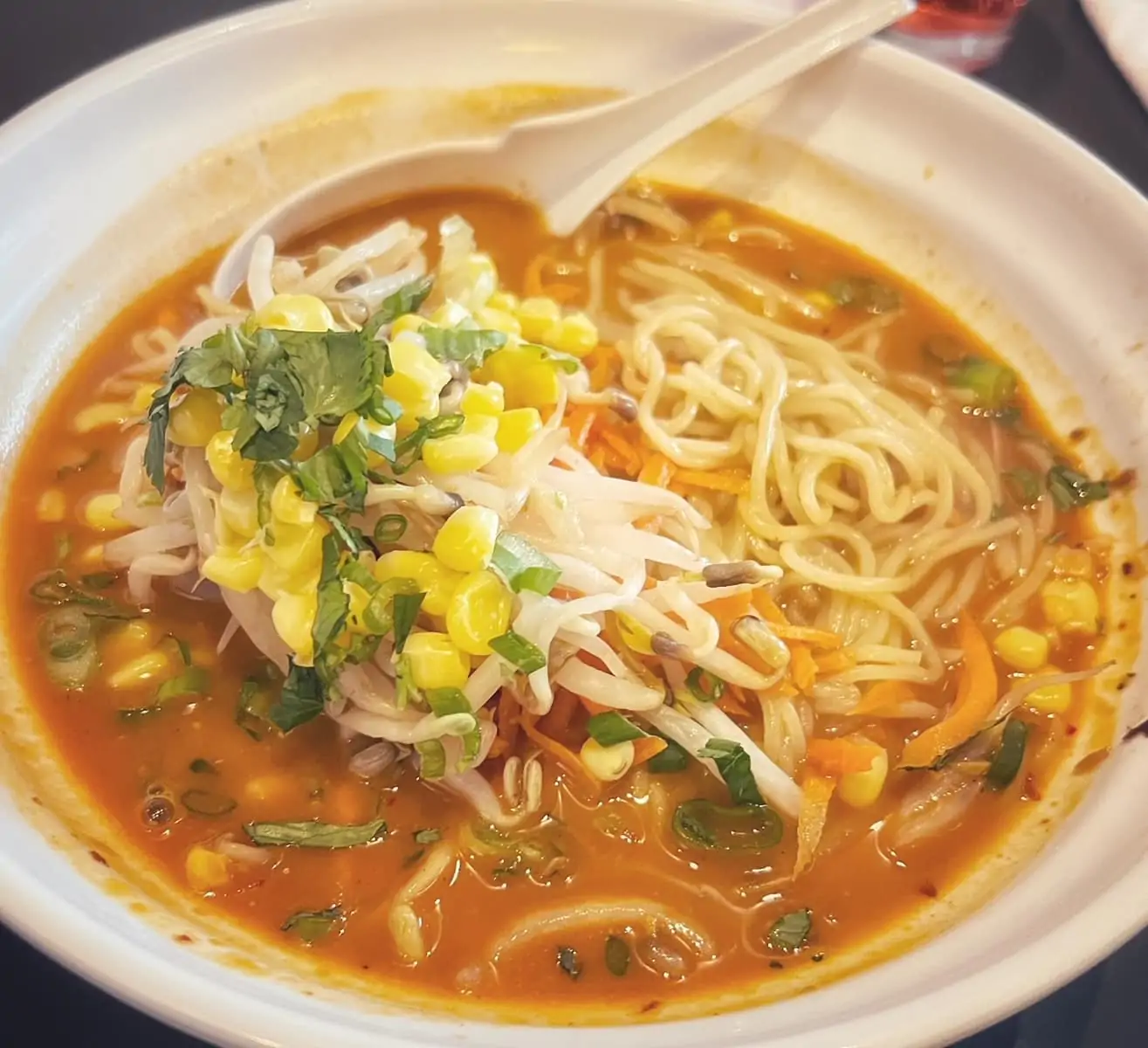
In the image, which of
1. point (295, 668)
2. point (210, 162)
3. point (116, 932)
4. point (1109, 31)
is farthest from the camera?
point (1109, 31)

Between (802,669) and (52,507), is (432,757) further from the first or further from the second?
(52,507)

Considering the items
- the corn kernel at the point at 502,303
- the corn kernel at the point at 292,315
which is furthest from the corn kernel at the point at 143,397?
the corn kernel at the point at 502,303

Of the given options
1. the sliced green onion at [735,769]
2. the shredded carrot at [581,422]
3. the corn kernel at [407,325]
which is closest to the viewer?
the sliced green onion at [735,769]

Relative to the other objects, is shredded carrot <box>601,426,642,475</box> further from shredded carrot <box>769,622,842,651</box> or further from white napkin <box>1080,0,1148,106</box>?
white napkin <box>1080,0,1148,106</box>

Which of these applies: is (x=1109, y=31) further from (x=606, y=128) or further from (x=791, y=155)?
(x=606, y=128)

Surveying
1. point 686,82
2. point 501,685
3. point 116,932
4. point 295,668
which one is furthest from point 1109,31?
point 116,932

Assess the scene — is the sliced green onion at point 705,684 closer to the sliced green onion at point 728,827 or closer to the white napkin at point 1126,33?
the sliced green onion at point 728,827

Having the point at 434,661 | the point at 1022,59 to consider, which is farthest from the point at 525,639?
the point at 1022,59
